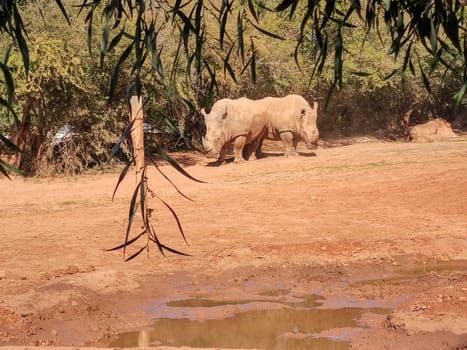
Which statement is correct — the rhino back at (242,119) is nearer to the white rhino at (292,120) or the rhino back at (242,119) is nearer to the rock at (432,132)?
the white rhino at (292,120)

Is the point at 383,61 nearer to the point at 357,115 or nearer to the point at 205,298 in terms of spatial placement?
the point at 357,115

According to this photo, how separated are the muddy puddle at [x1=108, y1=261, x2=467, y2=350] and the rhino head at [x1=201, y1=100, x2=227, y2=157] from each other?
11.9 metres

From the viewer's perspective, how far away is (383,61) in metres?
31.4

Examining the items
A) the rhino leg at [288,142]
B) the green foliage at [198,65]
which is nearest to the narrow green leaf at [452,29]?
the green foliage at [198,65]

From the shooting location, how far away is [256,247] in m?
13.6

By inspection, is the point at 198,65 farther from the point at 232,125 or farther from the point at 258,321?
the point at 232,125

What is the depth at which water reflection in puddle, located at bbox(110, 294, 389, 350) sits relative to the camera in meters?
9.30

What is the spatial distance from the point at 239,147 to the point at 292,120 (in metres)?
1.64

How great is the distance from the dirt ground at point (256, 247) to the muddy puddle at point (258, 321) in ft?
0.58

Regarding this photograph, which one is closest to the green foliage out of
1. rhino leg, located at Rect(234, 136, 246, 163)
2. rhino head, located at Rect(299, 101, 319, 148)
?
rhino head, located at Rect(299, 101, 319, 148)

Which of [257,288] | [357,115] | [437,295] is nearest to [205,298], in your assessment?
[257,288]

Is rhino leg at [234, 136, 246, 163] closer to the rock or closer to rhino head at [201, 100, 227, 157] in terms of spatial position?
rhino head at [201, 100, 227, 157]

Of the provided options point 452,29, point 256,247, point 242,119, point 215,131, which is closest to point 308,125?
point 242,119

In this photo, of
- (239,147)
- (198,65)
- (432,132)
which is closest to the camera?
(198,65)
